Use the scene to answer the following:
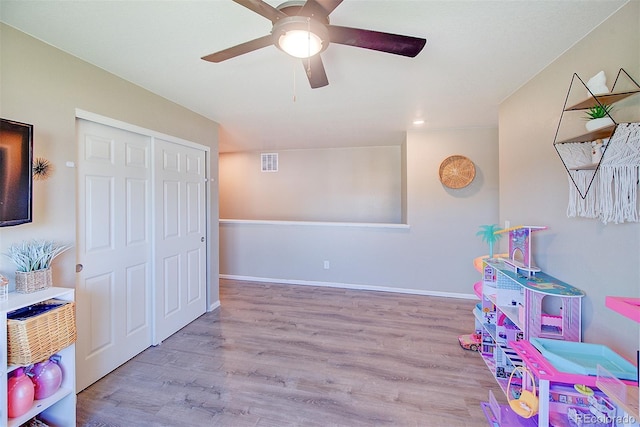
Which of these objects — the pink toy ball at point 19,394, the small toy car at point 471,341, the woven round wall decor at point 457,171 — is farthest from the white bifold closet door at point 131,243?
the woven round wall decor at point 457,171

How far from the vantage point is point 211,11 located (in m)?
1.42

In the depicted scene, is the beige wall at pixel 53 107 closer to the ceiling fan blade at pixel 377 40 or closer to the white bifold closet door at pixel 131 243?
the white bifold closet door at pixel 131 243

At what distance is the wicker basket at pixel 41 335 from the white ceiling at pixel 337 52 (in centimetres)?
160

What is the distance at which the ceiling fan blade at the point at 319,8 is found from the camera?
3.61 feet

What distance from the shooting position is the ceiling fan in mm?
1138

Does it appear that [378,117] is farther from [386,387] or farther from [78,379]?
[78,379]

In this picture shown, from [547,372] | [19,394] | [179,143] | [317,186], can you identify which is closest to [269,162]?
[317,186]

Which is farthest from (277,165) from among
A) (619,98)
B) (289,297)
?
(619,98)

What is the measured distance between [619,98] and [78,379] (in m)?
3.74

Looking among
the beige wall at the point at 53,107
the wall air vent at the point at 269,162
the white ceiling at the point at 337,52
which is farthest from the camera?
the wall air vent at the point at 269,162

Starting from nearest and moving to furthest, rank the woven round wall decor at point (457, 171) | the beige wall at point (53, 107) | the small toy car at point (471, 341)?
1. the beige wall at point (53, 107)
2. the small toy car at point (471, 341)
3. the woven round wall decor at point (457, 171)

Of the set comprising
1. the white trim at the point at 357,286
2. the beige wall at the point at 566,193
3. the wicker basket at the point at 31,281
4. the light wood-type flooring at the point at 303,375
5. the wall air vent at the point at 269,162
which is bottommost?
the light wood-type flooring at the point at 303,375

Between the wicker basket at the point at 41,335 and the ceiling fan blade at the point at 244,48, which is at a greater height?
the ceiling fan blade at the point at 244,48

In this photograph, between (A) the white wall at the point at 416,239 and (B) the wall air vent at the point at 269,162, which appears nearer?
(A) the white wall at the point at 416,239
